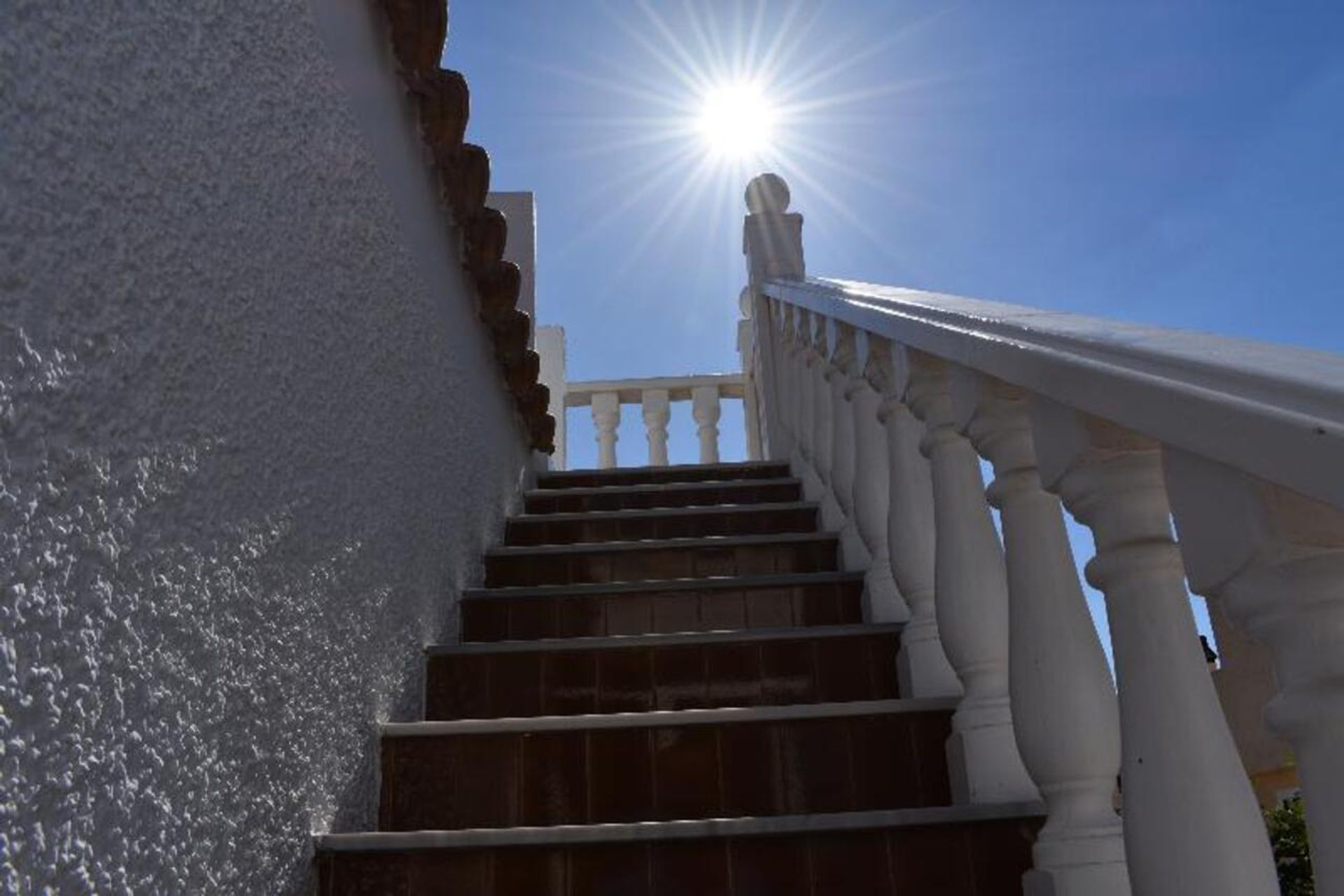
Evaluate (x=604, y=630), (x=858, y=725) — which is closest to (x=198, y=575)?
(x=858, y=725)

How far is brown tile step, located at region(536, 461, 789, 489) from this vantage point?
371 centimetres

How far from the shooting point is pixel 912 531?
1.88 meters

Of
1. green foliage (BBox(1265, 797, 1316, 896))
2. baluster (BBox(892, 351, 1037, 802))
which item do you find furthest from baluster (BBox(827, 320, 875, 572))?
green foliage (BBox(1265, 797, 1316, 896))

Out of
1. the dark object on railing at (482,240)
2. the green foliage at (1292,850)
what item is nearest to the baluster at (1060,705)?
the dark object on railing at (482,240)

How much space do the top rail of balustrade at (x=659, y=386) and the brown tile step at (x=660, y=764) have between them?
3.51 m

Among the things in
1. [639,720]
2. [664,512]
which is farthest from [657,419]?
[639,720]

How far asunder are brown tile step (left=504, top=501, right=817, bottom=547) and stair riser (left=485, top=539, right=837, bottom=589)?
319mm

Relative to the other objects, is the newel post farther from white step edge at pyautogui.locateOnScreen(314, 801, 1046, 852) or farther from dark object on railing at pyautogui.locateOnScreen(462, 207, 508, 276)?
white step edge at pyautogui.locateOnScreen(314, 801, 1046, 852)

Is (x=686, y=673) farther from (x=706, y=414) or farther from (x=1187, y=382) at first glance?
(x=706, y=414)

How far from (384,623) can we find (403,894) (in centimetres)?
45

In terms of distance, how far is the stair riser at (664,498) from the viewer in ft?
11.0

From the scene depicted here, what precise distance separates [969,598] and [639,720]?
0.53 meters

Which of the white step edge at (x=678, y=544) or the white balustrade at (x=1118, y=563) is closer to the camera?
the white balustrade at (x=1118, y=563)

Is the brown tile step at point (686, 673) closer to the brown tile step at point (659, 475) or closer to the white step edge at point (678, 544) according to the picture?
the white step edge at point (678, 544)
